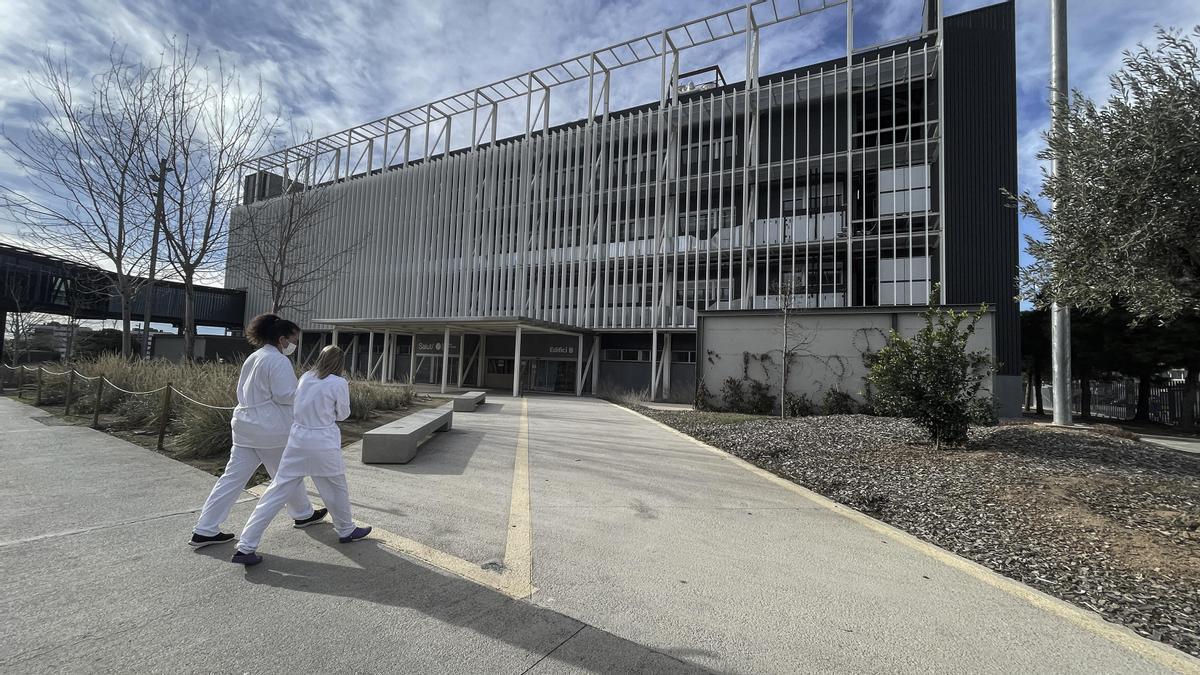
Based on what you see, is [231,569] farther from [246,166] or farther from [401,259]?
[401,259]

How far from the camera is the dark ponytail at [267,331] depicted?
13.9ft

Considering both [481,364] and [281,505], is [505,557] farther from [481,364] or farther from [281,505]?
[481,364]

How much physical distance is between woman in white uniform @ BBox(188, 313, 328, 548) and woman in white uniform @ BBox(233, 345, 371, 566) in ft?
0.48

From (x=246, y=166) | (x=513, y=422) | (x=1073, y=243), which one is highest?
(x=246, y=166)

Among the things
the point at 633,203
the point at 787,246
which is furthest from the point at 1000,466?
the point at 633,203

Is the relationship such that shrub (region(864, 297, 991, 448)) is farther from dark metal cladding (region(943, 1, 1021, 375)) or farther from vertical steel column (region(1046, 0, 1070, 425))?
dark metal cladding (region(943, 1, 1021, 375))

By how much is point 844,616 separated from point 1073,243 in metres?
5.69

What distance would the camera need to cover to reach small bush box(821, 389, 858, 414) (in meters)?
16.8

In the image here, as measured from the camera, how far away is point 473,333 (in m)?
31.7

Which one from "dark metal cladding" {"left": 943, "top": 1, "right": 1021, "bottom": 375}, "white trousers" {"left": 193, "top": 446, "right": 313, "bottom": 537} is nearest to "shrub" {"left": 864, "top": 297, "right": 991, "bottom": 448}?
"white trousers" {"left": 193, "top": 446, "right": 313, "bottom": 537}

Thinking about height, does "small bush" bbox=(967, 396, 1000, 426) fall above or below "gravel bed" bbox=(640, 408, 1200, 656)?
above

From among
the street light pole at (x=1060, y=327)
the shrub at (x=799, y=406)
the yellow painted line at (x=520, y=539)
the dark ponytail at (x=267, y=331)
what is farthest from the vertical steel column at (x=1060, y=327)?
the dark ponytail at (x=267, y=331)

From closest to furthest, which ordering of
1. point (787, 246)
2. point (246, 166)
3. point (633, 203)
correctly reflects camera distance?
point (246, 166) < point (787, 246) < point (633, 203)

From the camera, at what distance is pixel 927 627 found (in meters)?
3.13
